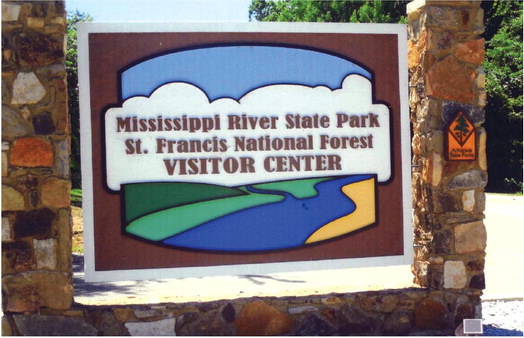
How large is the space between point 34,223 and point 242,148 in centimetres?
193

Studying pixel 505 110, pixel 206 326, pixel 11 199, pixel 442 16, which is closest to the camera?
pixel 11 199

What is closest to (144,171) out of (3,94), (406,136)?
(3,94)

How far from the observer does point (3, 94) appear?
18.7 ft

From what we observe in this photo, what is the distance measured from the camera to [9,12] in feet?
18.7

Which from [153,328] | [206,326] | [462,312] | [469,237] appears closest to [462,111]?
[469,237]

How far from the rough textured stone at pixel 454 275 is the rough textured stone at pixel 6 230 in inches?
155

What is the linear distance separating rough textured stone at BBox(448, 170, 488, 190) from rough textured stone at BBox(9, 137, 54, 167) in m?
3.68

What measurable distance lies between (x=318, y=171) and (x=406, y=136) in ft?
3.12

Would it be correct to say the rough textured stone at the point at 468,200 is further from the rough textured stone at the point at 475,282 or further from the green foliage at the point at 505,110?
the green foliage at the point at 505,110

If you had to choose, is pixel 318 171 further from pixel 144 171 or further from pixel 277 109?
pixel 144 171

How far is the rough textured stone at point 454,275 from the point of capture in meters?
6.42

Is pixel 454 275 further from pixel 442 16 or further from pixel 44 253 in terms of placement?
pixel 44 253

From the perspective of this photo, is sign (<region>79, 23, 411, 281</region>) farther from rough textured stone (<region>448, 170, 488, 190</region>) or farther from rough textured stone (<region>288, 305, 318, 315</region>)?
rough textured stone (<region>448, 170, 488, 190</region>)

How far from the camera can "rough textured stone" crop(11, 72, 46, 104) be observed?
5.70 metres
